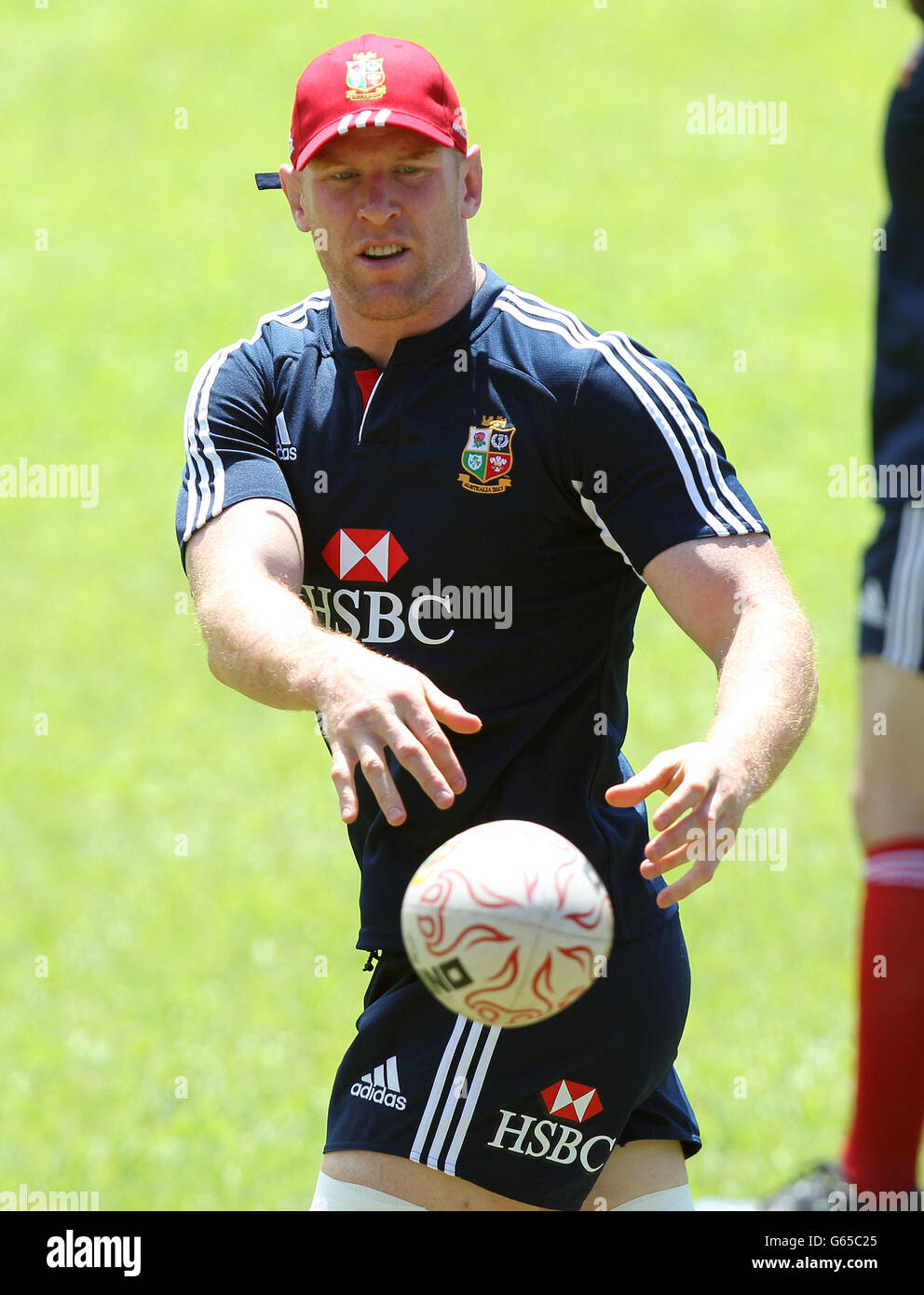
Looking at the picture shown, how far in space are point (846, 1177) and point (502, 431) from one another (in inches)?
88.7

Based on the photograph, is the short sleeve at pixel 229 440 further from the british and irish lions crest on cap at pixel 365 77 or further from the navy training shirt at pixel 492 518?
the british and irish lions crest on cap at pixel 365 77

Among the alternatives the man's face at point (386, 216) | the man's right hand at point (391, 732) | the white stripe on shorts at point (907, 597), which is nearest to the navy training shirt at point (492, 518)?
the man's face at point (386, 216)

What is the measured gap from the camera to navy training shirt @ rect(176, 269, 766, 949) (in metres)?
3.78

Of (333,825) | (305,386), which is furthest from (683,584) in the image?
(333,825)

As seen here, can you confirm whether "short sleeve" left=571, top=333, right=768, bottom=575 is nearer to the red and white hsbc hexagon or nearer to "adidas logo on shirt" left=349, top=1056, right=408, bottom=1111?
the red and white hsbc hexagon

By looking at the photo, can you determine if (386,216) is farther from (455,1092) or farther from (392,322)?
(455,1092)

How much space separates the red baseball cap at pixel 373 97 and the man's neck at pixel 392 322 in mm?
287

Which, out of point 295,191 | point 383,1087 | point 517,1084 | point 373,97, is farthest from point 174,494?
point 517,1084

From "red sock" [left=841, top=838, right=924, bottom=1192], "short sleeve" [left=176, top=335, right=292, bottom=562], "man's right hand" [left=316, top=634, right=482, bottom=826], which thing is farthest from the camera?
"red sock" [left=841, top=838, right=924, bottom=1192]

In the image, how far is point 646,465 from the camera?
3.71 m

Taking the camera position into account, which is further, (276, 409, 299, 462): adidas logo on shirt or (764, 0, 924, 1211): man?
(764, 0, 924, 1211): man

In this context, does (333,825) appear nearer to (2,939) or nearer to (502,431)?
(2,939)

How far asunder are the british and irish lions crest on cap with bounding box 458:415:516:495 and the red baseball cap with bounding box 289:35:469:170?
0.60m

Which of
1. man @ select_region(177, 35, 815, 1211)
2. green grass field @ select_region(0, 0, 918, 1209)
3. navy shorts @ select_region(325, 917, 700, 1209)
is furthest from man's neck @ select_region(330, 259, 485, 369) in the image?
green grass field @ select_region(0, 0, 918, 1209)
